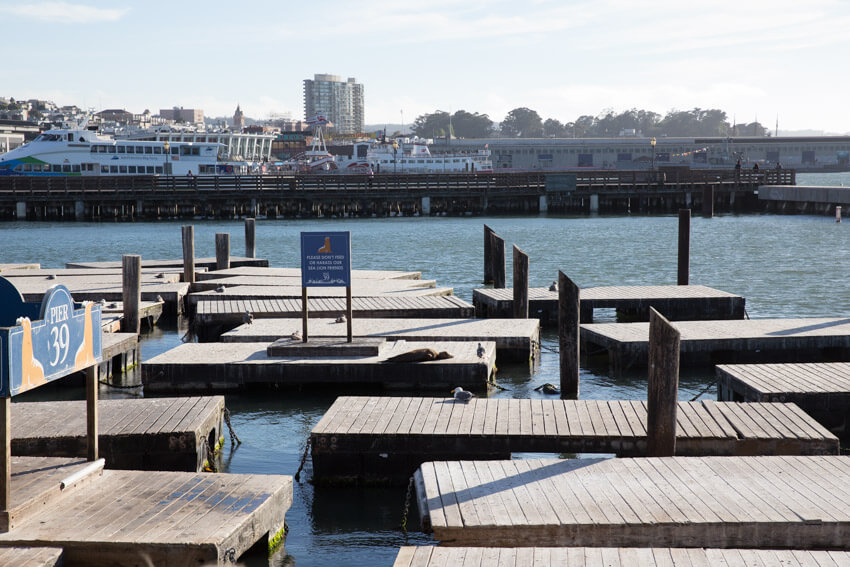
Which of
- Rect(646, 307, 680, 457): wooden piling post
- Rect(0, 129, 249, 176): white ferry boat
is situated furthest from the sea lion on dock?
Rect(0, 129, 249, 176): white ferry boat

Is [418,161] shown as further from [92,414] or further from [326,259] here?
[92,414]

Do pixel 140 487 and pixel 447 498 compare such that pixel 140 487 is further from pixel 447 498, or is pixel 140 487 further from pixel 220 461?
pixel 220 461

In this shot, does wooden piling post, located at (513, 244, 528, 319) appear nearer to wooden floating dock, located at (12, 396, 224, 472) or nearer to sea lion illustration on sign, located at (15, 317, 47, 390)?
wooden floating dock, located at (12, 396, 224, 472)

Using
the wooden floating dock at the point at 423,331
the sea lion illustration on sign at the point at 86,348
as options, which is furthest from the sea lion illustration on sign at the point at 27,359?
the wooden floating dock at the point at 423,331

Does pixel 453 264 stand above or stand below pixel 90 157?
below

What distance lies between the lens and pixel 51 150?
224ft

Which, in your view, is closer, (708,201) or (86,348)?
Result: (86,348)

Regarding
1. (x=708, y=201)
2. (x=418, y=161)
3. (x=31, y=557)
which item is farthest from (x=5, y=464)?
(x=418, y=161)

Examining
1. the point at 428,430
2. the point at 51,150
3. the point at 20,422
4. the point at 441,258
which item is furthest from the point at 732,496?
the point at 51,150

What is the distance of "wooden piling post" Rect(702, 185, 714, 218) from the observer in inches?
2114

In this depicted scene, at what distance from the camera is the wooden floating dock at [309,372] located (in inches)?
447

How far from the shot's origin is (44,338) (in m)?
5.98

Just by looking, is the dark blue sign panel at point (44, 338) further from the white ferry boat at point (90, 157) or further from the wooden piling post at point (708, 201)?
the white ferry boat at point (90, 157)

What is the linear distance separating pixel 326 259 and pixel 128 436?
159 inches
